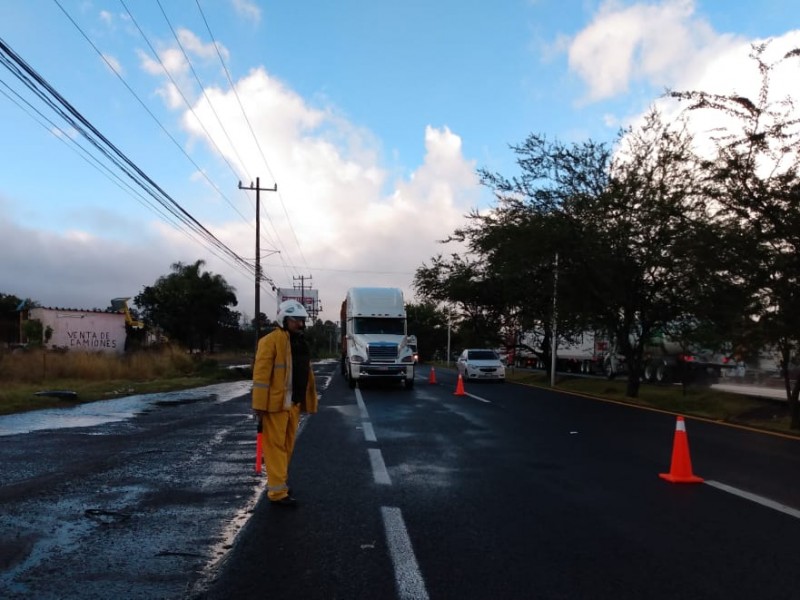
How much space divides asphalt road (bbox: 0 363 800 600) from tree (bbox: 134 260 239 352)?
192 ft

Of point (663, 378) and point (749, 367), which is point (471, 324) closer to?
point (663, 378)

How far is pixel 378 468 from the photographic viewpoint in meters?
8.82

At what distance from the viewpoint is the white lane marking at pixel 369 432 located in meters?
11.6

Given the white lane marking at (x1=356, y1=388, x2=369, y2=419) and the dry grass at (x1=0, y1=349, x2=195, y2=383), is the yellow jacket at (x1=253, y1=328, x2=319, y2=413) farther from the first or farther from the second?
the dry grass at (x1=0, y1=349, x2=195, y2=383)

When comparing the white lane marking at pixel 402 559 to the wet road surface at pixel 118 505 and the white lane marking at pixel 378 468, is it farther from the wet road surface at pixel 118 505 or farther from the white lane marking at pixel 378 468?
the white lane marking at pixel 378 468

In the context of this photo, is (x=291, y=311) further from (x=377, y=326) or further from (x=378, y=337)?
(x=377, y=326)

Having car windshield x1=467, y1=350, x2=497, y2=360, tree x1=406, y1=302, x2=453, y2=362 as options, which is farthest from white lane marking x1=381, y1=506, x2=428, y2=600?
tree x1=406, y1=302, x2=453, y2=362

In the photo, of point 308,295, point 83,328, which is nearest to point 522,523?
point 83,328

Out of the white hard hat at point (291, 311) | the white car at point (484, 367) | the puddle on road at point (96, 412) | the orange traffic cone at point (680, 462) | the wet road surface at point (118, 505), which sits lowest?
the puddle on road at point (96, 412)

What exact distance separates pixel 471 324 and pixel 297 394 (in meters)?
38.7

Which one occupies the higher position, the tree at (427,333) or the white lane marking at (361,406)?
the tree at (427,333)

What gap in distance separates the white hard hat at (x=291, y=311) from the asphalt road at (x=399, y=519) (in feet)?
6.03

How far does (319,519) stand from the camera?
20.4 ft

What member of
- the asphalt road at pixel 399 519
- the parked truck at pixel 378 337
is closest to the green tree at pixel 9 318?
the parked truck at pixel 378 337
